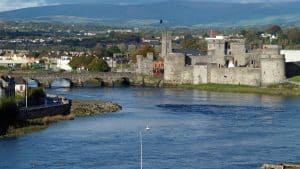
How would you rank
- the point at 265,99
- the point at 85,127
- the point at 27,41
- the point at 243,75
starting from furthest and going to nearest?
the point at 27,41, the point at 243,75, the point at 265,99, the point at 85,127

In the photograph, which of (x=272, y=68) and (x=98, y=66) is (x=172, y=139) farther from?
(x=98, y=66)

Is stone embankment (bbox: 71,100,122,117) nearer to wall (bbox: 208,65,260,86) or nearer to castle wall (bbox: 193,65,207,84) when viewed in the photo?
wall (bbox: 208,65,260,86)

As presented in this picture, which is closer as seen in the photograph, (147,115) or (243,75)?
(147,115)

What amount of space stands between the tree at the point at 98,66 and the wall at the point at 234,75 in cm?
737

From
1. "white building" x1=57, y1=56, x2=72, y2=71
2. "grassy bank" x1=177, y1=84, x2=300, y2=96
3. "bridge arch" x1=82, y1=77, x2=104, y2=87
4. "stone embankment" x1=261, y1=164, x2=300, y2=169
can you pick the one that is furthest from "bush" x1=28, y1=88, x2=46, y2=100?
"white building" x1=57, y1=56, x2=72, y2=71

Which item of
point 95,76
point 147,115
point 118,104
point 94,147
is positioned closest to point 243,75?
point 95,76

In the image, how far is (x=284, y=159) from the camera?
17000 mm

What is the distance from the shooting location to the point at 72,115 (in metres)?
24.4

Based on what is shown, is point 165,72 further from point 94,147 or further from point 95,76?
point 94,147

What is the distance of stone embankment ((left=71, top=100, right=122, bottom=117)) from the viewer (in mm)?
25141

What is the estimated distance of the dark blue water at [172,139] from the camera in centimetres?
1688

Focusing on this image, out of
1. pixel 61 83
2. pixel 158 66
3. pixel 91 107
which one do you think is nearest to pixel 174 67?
pixel 158 66

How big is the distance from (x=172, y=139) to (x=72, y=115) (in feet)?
16.4

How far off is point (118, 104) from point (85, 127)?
6.00 m
